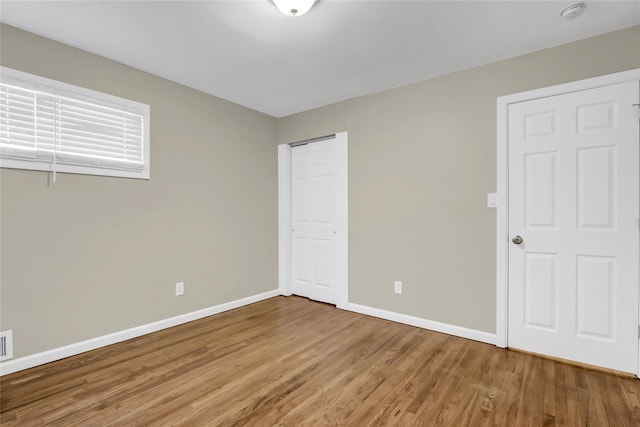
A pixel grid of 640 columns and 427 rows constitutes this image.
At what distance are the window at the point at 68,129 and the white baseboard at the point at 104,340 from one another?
1437 mm

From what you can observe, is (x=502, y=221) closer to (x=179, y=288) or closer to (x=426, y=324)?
(x=426, y=324)

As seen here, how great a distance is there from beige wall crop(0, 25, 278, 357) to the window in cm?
8

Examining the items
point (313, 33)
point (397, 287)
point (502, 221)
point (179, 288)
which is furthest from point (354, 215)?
point (179, 288)

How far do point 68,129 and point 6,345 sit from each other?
1683 millimetres

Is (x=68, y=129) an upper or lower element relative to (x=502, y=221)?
upper

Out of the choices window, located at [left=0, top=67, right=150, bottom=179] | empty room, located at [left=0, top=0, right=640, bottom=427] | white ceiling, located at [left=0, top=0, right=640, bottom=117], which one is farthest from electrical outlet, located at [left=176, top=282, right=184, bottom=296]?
white ceiling, located at [left=0, top=0, right=640, bottom=117]

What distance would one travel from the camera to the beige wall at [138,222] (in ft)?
7.32

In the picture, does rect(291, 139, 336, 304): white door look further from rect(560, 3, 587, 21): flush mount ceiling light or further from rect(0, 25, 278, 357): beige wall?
rect(560, 3, 587, 21): flush mount ceiling light

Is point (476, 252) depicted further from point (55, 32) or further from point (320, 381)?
point (55, 32)

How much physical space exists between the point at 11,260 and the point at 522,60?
4.37 m

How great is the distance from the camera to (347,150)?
143 inches

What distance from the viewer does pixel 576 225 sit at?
236 cm

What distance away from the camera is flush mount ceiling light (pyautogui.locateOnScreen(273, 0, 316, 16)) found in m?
1.84

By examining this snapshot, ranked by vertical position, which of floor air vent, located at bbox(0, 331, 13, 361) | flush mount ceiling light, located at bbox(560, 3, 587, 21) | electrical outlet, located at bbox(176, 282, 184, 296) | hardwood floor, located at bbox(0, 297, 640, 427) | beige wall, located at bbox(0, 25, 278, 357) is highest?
flush mount ceiling light, located at bbox(560, 3, 587, 21)
